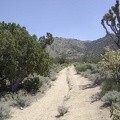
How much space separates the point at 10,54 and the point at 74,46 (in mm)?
115194

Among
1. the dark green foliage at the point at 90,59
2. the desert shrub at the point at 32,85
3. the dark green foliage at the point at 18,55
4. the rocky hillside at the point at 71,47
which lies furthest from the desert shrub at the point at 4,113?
the rocky hillside at the point at 71,47

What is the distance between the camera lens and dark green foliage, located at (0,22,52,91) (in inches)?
649

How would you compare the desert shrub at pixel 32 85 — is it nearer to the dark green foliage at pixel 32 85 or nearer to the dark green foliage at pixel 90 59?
the dark green foliage at pixel 32 85

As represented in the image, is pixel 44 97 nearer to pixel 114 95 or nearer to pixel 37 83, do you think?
pixel 37 83

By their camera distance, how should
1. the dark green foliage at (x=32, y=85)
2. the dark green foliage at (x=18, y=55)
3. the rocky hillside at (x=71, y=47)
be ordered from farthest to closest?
the rocky hillside at (x=71, y=47) < the dark green foliage at (x=32, y=85) < the dark green foliage at (x=18, y=55)

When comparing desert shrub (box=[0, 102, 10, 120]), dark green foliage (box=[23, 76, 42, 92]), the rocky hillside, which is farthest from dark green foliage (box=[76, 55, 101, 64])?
the rocky hillside

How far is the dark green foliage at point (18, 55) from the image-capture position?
54.0ft

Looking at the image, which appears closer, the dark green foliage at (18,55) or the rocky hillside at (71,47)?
the dark green foliage at (18,55)

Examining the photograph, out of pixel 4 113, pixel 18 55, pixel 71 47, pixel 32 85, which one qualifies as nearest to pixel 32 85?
pixel 32 85

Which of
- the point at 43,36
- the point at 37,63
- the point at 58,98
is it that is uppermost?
the point at 43,36

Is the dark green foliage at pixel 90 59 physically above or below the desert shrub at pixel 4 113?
above

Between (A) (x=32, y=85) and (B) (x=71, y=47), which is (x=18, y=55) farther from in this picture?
(B) (x=71, y=47)

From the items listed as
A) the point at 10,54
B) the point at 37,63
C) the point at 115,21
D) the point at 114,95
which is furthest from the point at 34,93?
the point at 115,21

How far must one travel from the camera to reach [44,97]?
17.6 metres
